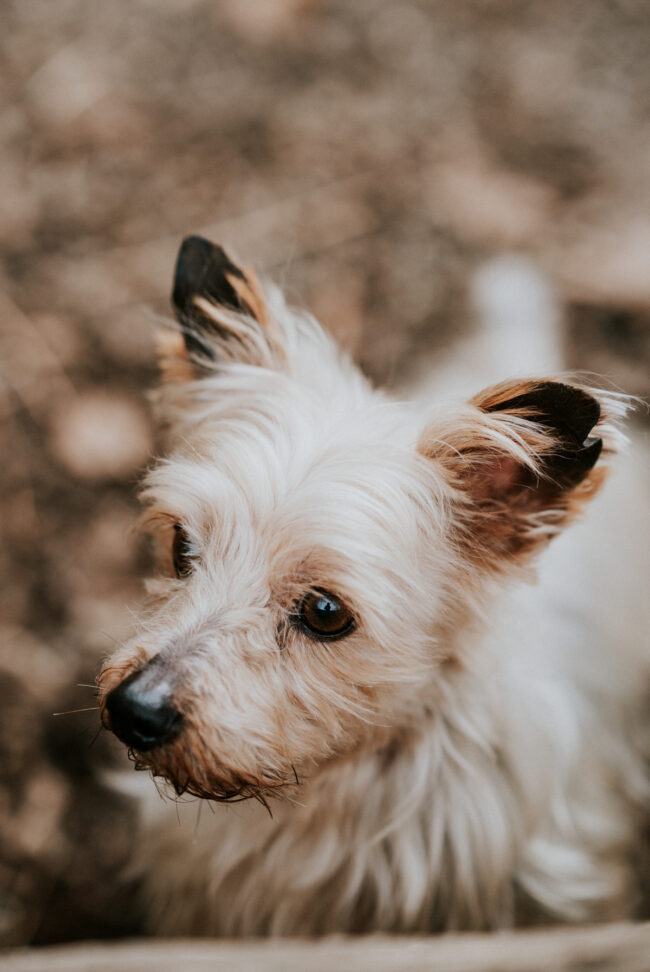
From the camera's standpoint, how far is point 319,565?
4.62 ft

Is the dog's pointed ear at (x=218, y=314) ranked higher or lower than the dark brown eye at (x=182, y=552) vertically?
higher

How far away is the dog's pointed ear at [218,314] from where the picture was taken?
161 centimetres

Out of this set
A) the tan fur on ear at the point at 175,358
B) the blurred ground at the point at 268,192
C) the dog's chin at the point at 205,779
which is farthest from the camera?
the blurred ground at the point at 268,192

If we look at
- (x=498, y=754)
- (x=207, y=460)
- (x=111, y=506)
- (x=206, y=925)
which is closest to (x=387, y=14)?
(x=111, y=506)

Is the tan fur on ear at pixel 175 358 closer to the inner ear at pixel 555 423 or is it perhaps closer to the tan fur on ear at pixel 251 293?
the tan fur on ear at pixel 251 293

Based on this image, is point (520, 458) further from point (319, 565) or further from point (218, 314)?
point (218, 314)

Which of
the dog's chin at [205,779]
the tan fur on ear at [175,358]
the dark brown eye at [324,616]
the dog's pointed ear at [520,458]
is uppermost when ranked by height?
the tan fur on ear at [175,358]

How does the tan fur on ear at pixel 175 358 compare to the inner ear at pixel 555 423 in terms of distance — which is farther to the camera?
the tan fur on ear at pixel 175 358

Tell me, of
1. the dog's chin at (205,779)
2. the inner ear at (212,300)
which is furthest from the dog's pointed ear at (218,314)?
the dog's chin at (205,779)

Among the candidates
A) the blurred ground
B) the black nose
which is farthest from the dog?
the blurred ground

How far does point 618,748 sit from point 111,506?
1871 millimetres

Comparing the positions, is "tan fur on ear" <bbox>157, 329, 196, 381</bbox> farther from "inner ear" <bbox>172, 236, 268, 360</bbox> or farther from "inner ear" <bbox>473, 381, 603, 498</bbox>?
"inner ear" <bbox>473, 381, 603, 498</bbox>

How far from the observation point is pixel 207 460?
5.12 feet

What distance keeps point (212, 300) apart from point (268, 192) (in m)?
1.65
